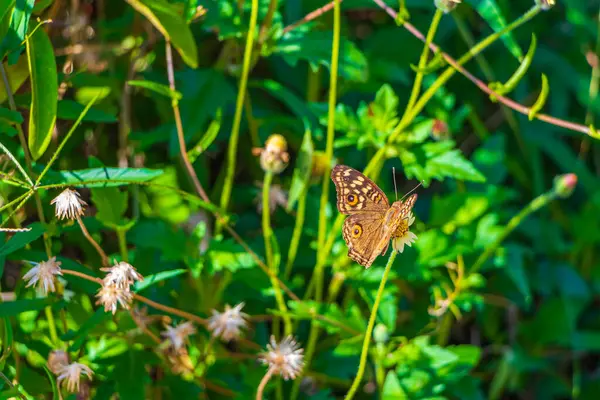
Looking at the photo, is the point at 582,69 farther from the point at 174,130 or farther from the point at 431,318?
the point at 174,130

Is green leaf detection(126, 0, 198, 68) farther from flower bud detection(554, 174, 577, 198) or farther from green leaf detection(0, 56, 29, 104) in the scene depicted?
flower bud detection(554, 174, 577, 198)

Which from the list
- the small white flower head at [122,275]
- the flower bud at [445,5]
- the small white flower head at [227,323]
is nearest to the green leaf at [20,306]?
the small white flower head at [122,275]

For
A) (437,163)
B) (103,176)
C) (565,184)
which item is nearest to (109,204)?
(103,176)

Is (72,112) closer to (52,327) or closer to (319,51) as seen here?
(52,327)

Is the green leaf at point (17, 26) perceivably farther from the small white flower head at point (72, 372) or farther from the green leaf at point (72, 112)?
the small white flower head at point (72, 372)

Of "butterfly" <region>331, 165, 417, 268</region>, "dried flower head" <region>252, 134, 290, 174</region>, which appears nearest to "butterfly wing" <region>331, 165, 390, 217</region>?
"butterfly" <region>331, 165, 417, 268</region>

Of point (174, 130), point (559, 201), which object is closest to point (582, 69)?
point (559, 201)
